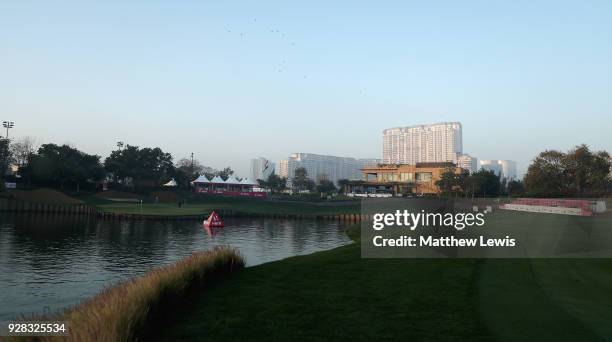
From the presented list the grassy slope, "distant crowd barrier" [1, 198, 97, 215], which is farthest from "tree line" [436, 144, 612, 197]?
"distant crowd barrier" [1, 198, 97, 215]

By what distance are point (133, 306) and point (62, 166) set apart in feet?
354

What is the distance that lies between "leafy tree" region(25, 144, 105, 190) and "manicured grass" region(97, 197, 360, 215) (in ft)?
51.5

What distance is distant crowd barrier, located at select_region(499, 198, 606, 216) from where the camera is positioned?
171 feet

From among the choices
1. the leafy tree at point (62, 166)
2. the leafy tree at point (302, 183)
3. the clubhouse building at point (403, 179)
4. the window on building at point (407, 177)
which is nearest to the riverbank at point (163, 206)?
the leafy tree at point (62, 166)

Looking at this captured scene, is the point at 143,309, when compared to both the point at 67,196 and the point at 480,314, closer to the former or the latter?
the point at 480,314

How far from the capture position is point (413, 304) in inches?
586

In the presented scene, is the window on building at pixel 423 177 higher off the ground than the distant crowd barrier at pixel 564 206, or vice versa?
the window on building at pixel 423 177

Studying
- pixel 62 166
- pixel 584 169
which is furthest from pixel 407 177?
pixel 62 166

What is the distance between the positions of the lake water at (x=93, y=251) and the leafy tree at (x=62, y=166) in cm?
4029

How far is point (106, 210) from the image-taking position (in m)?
86.6

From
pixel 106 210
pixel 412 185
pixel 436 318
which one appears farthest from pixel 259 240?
pixel 412 185

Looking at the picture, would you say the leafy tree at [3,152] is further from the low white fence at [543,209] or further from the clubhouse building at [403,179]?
the low white fence at [543,209]

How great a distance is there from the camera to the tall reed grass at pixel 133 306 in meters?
10.4

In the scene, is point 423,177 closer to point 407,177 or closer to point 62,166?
point 407,177
